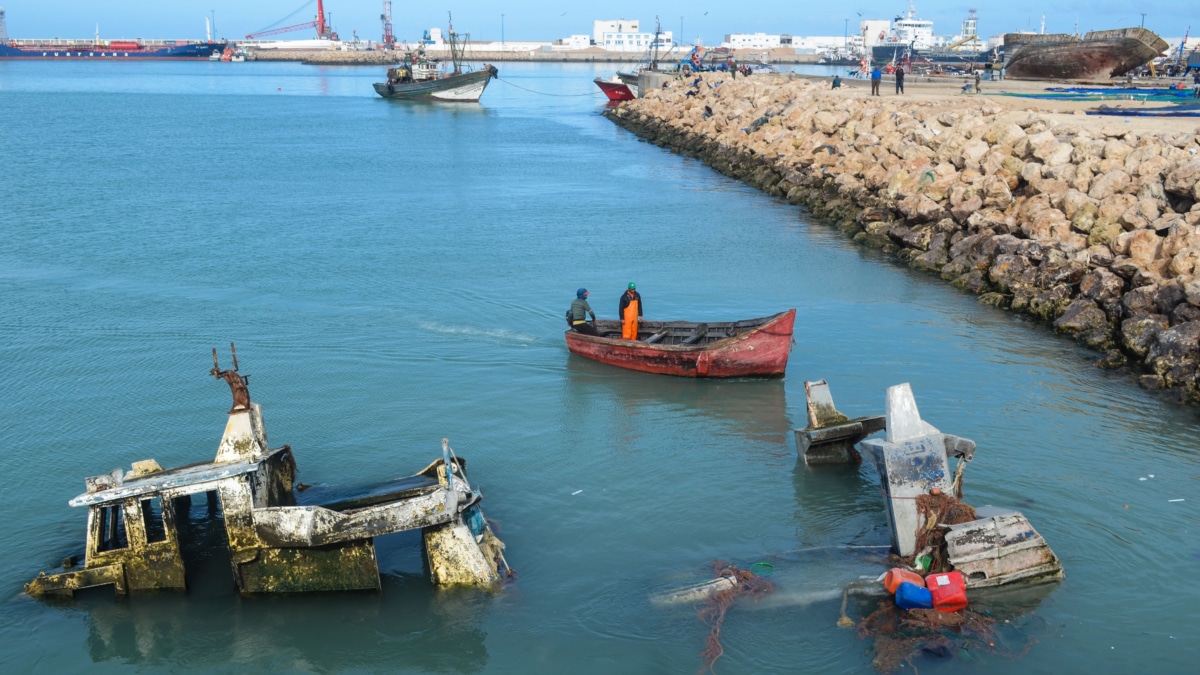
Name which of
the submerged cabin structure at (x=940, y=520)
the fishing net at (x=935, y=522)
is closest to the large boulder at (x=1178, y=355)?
the submerged cabin structure at (x=940, y=520)

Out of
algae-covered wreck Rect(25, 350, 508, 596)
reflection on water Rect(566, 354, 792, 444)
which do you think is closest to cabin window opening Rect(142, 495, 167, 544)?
algae-covered wreck Rect(25, 350, 508, 596)

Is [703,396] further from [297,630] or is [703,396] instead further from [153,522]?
[153,522]

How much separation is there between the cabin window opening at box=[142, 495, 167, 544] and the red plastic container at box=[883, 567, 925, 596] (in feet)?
27.6

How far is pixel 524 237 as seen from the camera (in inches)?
1310

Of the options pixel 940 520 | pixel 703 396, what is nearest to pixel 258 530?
pixel 940 520

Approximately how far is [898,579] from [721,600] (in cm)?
202

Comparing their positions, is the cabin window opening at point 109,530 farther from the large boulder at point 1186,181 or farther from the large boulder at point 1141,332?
the large boulder at point 1186,181

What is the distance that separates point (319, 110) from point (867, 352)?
75.2 m

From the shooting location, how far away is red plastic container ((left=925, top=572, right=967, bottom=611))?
11297 mm

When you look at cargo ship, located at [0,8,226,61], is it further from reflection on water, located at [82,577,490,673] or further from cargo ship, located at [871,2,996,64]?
reflection on water, located at [82,577,490,673]

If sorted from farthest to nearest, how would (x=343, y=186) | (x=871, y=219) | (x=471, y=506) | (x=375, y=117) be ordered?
(x=375, y=117), (x=343, y=186), (x=871, y=219), (x=471, y=506)

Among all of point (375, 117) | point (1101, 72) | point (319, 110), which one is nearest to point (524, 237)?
point (1101, 72)

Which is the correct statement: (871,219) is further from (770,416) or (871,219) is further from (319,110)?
(319,110)

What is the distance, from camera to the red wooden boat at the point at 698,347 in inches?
749
